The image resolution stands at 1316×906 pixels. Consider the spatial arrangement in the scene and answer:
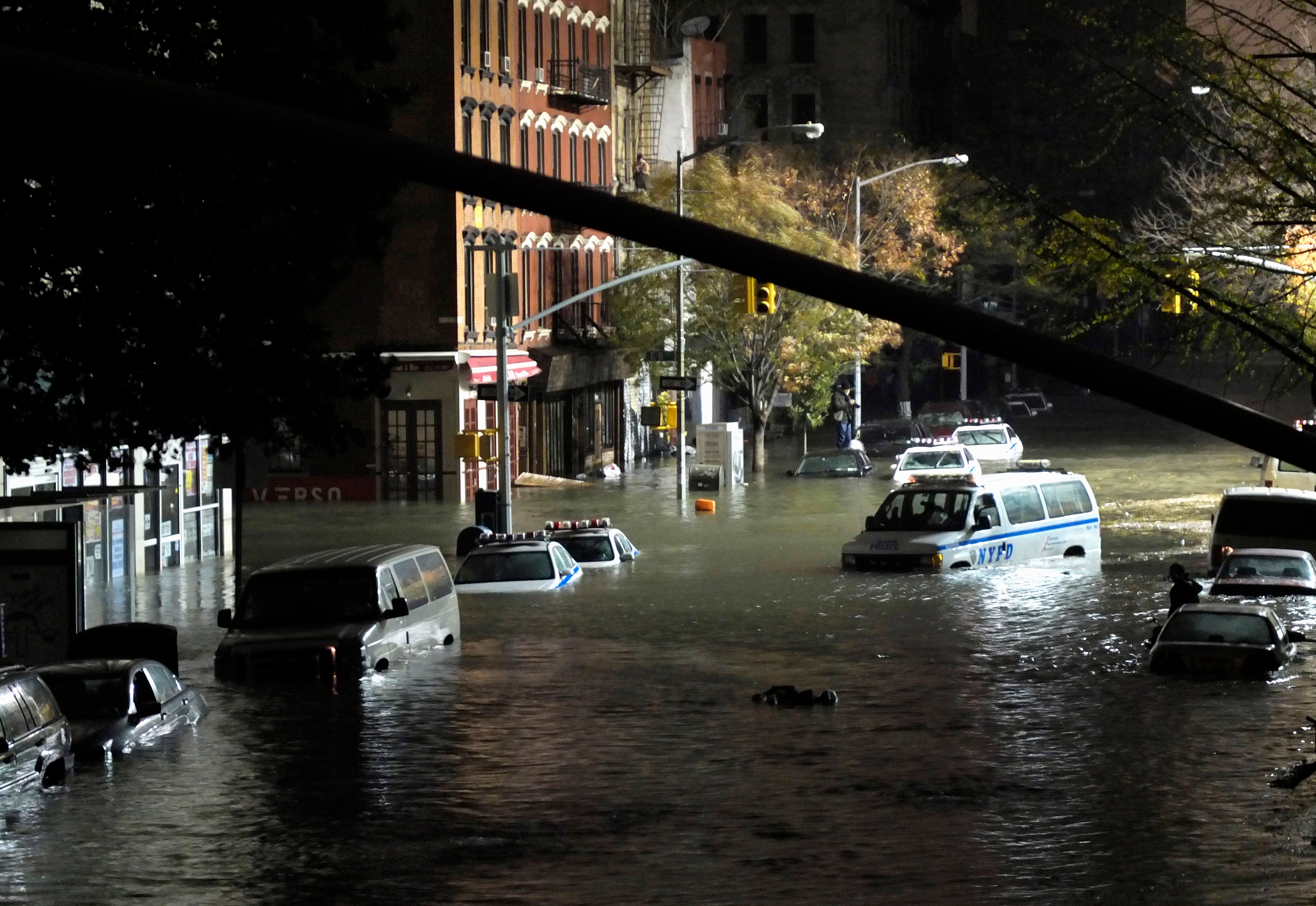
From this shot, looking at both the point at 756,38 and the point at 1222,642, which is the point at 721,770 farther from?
the point at 756,38

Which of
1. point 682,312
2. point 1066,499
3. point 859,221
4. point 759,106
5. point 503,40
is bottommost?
point 1066,499

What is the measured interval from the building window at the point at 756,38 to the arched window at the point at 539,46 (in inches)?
1382

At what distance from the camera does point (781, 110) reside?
9450cm

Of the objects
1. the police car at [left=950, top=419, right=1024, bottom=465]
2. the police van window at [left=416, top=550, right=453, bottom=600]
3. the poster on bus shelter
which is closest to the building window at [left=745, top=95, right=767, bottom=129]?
the police car at [left=950, top=419, right=1024, bottom=465]

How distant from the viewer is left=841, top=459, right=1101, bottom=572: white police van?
1375 inches

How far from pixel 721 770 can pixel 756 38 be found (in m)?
79.7

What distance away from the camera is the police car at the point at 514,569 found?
105ft

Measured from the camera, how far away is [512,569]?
1265 inches

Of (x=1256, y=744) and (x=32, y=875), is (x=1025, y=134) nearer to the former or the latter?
(x=1256, y=744)

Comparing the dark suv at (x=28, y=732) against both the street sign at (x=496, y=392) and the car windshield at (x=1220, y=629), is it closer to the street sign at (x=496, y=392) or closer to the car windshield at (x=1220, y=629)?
the car windshield at (x=1220, y=629)

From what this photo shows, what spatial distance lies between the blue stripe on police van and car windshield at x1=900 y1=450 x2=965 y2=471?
13725mm

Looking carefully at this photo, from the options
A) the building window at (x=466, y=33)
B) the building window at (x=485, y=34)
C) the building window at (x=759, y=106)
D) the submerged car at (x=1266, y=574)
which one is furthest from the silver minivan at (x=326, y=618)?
the building window at (x=759, y=106)

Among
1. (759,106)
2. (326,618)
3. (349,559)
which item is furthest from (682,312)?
(759,106)

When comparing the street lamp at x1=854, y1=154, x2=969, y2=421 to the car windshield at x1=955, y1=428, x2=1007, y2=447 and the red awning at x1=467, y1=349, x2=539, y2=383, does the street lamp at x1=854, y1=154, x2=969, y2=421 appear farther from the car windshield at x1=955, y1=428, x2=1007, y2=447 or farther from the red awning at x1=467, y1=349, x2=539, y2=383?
the red awning at x1=467, y1=349, x2=539, y2=383
